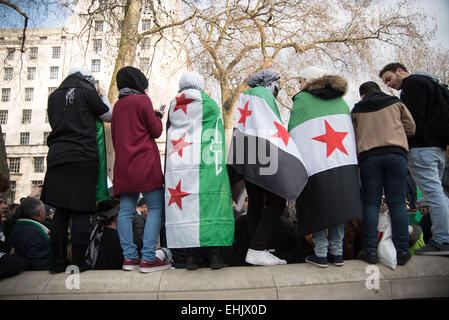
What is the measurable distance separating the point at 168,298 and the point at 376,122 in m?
2.54

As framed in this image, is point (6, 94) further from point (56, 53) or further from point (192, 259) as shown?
point (192, 259)

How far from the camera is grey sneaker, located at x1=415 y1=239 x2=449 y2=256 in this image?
346 cm

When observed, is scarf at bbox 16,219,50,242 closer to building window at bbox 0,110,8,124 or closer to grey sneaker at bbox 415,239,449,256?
grey sneaker at bbox 415,239,449,256

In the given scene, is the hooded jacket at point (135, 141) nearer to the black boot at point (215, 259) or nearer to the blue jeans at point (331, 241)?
the black boot at point (215, 259)

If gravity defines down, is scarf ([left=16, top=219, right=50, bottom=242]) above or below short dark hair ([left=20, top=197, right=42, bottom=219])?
below

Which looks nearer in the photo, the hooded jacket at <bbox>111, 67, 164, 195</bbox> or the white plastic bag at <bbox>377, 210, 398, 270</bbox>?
the white plastic bag at <bbox>377, 210, 398, 270</bbox>

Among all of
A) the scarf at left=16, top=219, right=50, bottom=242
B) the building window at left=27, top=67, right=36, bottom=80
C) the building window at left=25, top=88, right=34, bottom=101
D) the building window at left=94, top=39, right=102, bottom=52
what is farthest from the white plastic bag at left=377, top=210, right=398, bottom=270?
the building window at left=27, top=67, right=36, bottom=80

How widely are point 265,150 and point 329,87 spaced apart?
3.10 ft

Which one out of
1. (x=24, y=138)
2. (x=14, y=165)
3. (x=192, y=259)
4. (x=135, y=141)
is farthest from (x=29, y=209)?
(x=24, y=138)

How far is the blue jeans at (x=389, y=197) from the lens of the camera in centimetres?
338

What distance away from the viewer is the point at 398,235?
3402 mm

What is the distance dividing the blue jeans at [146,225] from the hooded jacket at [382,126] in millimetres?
2083

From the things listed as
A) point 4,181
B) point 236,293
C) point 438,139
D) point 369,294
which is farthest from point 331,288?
point 4,181
